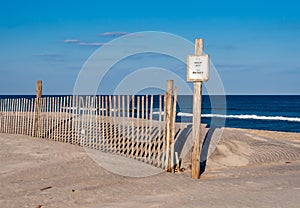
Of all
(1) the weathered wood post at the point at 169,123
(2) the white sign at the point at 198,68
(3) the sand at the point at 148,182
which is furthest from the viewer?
(1) the weathered wood post at the point at 169,123

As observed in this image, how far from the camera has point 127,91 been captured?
11094 millimetres

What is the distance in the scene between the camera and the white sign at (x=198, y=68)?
8578mm

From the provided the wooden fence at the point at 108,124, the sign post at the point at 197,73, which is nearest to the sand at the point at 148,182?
the wooden fence at the point at 108,124

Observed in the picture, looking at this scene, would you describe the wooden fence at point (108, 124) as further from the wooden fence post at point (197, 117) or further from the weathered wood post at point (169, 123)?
the wooden fence post at point (197, 117)

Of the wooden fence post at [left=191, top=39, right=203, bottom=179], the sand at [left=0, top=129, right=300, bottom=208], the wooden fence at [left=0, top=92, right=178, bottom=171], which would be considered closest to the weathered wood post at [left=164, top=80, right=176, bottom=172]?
the wooden fence at [left=0, top=92, right=178, bottom=171]

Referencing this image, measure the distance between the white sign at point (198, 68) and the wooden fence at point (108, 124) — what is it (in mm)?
1157

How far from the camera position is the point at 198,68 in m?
8.64

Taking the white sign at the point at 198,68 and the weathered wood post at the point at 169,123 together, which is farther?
the weathered wood post at the point at 169,123

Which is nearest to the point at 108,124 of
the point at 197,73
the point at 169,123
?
the point at 169,123

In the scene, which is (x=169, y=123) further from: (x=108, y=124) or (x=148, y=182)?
(x=108, y=124)

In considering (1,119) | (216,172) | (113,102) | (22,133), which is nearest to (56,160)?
(113,102)

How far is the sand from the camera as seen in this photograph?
703 centimetres

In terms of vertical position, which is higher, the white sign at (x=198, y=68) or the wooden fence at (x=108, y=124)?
the white sign at (x=198, y=68)

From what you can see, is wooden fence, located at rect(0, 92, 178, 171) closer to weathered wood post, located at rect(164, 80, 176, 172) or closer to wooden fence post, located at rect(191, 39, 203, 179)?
weathered wood post, located at rect(164, 80, 176, 172)
